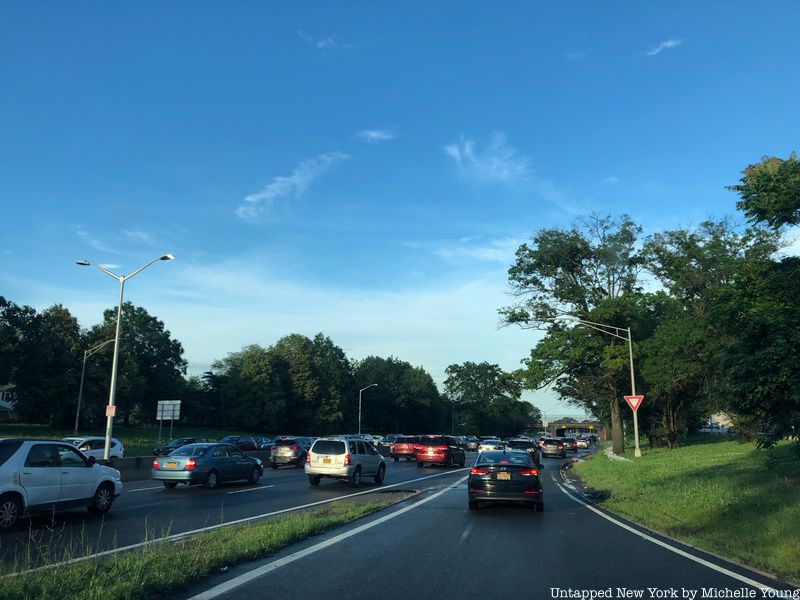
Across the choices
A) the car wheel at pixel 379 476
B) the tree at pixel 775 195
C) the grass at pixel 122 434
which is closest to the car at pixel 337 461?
the car wheel at pixel 379 476

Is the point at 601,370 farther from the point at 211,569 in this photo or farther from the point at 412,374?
the point at 412,374

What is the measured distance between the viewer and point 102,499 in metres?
13.4

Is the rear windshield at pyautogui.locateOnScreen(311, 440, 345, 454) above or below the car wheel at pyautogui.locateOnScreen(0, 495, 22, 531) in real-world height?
above

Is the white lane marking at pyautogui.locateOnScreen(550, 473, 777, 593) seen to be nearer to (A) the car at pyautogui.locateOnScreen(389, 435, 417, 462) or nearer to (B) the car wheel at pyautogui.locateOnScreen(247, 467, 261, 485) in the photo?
(B) the car wheel at pyautogui.locateOnScreen(247, 467, 261, 485)

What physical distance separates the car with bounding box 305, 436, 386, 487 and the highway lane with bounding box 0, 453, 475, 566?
43cm

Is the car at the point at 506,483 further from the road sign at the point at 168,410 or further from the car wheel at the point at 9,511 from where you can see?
the road sign at the point at 168,410

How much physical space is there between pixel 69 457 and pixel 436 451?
76.6ft

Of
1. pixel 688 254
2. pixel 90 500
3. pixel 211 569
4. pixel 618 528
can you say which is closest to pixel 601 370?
pixel 688 254

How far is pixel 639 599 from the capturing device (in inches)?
259

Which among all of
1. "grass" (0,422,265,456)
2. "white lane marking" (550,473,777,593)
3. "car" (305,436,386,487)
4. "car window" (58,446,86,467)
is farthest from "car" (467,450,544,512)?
"grass" (0,422,265,456)

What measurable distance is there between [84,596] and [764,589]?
735 centimetres

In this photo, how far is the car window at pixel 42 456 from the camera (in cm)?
1177

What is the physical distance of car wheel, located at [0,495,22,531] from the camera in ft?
35.8

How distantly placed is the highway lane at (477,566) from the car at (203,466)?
10.1m
